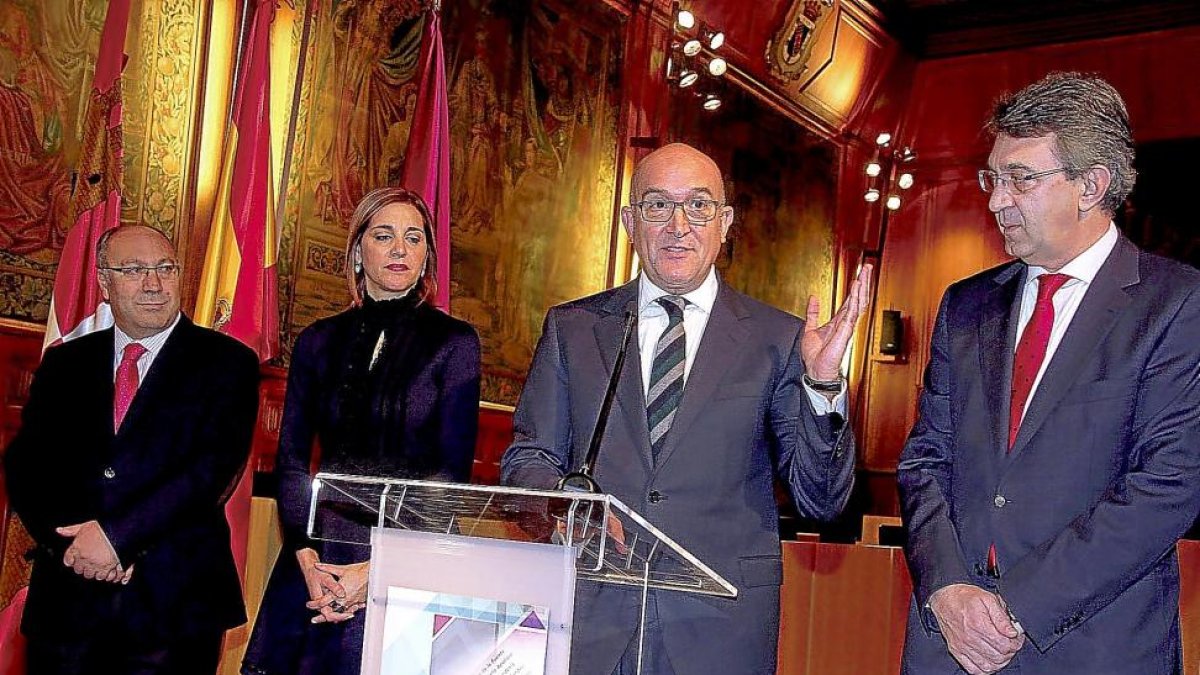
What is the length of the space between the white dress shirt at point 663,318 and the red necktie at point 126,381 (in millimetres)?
1569

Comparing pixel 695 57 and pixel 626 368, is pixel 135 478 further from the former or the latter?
pixel 695 57

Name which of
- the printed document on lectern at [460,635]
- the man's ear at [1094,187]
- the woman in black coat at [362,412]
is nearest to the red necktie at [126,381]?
the woman in black coat at [362,412]

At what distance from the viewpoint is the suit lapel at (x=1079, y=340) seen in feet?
7.66

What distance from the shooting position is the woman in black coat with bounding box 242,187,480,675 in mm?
2965

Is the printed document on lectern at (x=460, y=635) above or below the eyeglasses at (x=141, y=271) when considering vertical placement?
below

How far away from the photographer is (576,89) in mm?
7973

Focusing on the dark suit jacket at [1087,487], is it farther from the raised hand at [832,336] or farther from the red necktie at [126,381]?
the red necktie at [126,381]

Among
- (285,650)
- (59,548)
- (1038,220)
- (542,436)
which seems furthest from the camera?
(59,548)

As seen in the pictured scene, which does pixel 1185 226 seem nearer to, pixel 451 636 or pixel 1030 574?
pixel 1030 574

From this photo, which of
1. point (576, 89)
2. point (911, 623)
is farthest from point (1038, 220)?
point (576, 89)

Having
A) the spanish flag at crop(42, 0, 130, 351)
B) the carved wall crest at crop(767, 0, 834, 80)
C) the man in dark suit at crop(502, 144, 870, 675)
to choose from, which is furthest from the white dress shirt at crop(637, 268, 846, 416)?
the carved wall crest at crop(767, 0, 834, 80)

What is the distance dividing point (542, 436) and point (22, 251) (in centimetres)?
306

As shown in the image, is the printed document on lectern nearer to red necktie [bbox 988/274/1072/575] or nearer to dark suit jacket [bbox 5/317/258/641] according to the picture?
red necktie [bbox 988/274/1072/575]

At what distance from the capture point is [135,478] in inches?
133
